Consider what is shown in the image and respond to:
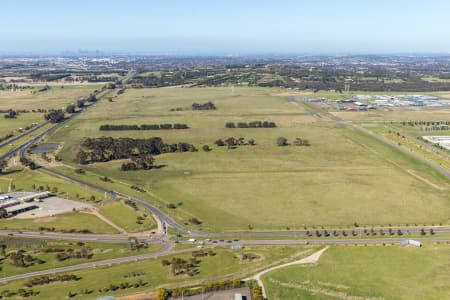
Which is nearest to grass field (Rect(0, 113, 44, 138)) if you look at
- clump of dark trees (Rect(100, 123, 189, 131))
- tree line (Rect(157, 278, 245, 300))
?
clump of dark trees (Rect(100, 123, 189, 131))

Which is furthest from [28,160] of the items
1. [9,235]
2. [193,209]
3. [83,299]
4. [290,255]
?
[290,255]

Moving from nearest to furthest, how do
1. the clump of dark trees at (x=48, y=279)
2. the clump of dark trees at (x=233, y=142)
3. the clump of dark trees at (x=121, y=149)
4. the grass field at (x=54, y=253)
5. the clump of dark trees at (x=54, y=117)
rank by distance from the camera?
the clump of dark trees at (x=48, y=279)
the grass field at (x=54, y=253)
the clump of dark trees at (x=121, y=149)
the clump of dark trees at (x=233, y=142)
the clump of dark trees at (x=54, y=117)

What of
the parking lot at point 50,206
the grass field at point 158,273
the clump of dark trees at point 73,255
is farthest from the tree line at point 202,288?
the parking lot at point 50,206

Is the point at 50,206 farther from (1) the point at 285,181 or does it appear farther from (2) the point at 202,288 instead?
(1) the point at 285,181

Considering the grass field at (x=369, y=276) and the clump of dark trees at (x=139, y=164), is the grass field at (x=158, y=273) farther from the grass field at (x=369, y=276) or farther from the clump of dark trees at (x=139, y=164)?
the clump of dark trees at (x=139, y=164)

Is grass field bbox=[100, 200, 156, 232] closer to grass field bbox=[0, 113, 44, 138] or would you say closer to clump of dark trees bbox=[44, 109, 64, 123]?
grass field bbox=[0, 113, 44, 138]

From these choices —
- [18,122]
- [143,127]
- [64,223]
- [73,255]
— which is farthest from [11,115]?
[73,255]

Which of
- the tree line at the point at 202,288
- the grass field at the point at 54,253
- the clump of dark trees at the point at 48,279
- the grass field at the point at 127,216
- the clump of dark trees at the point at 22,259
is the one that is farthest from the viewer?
the grass field at the point at 127,216
